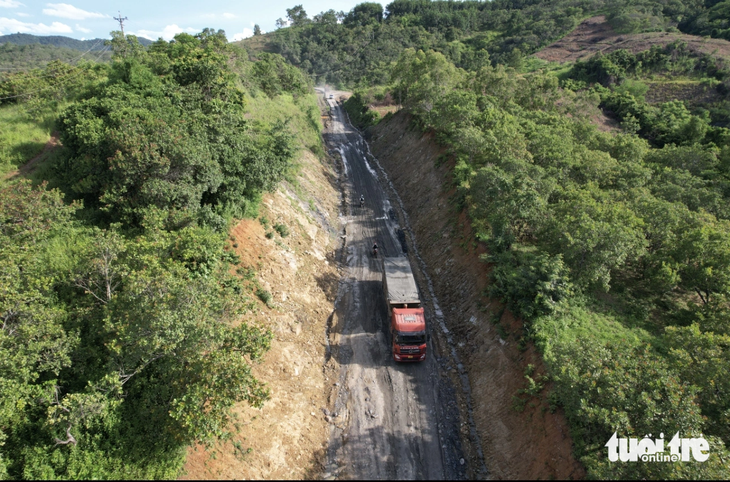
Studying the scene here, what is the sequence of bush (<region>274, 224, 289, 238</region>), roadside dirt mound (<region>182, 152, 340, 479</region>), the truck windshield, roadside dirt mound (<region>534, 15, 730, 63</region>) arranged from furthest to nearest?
roadside dirt mound (<region>534, 15, 730, 63</region>)
bush (<region>274, 224, 289, 238</region>)
the truck windshield
roadside dirt mound (<region>182, 152, 340, 479</region>)

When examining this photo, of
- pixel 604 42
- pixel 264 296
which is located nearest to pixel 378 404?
pixel 264 296

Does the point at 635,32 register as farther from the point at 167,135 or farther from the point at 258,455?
the point at 258,455

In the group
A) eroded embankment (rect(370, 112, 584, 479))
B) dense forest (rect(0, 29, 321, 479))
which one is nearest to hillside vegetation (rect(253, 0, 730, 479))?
eroded embankment (rect(370, 112, 584, 479))

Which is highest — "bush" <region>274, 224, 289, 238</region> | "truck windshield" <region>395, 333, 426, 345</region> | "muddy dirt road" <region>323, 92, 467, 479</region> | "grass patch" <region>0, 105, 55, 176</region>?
"grass patch" <region>0, 105, 55, 176</region>

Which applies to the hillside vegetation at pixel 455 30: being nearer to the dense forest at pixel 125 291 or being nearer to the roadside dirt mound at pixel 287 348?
the roadside dirt mound at pixel 287 348

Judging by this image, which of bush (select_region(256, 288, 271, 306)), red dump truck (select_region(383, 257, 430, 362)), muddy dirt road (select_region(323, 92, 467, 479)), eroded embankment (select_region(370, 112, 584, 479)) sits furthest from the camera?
bush (select_region(256, 288, 271, 306))

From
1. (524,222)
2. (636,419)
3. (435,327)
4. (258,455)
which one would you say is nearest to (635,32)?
(524,222)

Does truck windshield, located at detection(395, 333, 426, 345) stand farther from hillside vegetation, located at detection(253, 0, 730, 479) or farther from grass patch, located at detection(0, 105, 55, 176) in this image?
grass patch, located at detection(0, 105, 55, 176)

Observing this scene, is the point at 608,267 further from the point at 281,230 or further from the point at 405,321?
the point at 281,230

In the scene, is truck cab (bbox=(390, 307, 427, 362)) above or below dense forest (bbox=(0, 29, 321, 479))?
below
